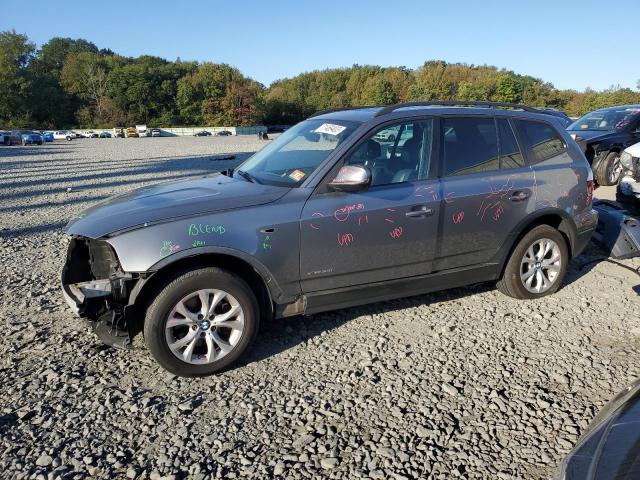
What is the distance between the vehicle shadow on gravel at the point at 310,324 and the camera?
3.82 m

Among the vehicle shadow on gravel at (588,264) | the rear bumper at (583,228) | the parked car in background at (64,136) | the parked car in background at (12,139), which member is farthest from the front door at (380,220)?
the parked car in background at (64,136)

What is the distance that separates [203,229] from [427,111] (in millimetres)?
2223

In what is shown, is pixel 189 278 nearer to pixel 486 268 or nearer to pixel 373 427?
pixel 373 427

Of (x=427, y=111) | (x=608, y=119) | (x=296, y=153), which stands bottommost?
(x=296, y=153)

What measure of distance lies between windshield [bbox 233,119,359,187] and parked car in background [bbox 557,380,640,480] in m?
2.49

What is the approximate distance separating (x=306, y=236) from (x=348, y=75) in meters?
138

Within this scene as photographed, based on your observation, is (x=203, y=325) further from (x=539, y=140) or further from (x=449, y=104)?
(x=539, y=140)

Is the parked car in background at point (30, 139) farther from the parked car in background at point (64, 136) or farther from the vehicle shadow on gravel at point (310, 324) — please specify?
the vehicle shadow on gravel at point (310, 324)

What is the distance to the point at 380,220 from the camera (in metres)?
3.74

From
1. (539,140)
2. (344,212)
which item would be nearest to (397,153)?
(344,212)

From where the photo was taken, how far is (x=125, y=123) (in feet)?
321

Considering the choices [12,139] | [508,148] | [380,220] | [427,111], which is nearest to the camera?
[380,220]

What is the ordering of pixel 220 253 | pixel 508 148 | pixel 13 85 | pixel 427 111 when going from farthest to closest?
pixel 13 85 < pixel 508 148 < pixel 427 111 < pixel 220 253

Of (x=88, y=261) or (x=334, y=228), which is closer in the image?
(x=334, y=228)
